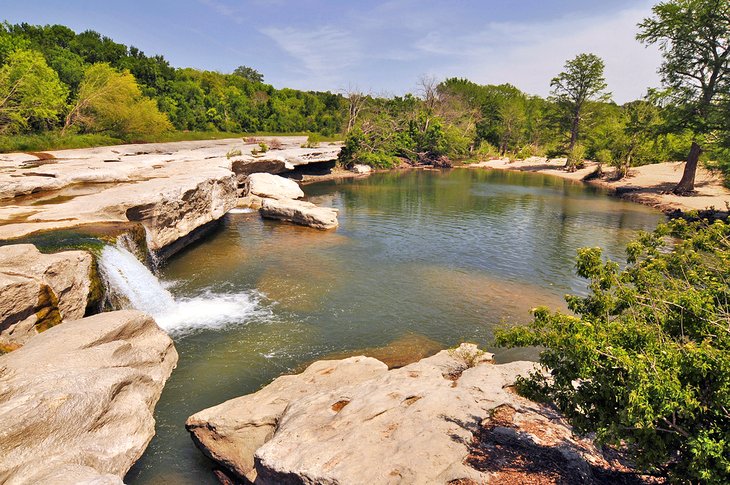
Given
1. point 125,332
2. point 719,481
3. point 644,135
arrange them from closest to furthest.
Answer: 1. point 719,481
2. point 125,332
3. point 644,135

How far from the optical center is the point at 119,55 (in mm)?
63375

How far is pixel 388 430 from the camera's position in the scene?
7133 millimetres

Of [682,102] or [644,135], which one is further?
[644,135]

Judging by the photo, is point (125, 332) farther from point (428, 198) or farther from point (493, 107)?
point (493, 107)

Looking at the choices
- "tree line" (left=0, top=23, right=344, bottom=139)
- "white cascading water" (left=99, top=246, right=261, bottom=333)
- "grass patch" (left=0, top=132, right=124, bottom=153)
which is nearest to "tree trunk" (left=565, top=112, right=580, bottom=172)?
"tree line" (left=0, top=23, right=344, bottom=139)

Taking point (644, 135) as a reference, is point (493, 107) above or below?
above

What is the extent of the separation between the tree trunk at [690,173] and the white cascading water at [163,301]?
150ft

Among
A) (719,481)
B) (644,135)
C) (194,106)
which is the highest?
(194,106)

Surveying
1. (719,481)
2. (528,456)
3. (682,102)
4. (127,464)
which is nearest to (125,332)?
(127,464)

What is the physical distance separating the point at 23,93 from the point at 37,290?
117 feet

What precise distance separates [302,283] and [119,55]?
65.2 meters

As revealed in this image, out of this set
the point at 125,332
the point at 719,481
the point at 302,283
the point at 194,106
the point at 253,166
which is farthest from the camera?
the point at 194,106

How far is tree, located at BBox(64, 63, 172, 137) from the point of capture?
44.6 meters

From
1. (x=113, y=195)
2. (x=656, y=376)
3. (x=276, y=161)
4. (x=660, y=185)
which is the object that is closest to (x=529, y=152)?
(x=660, y=185)
